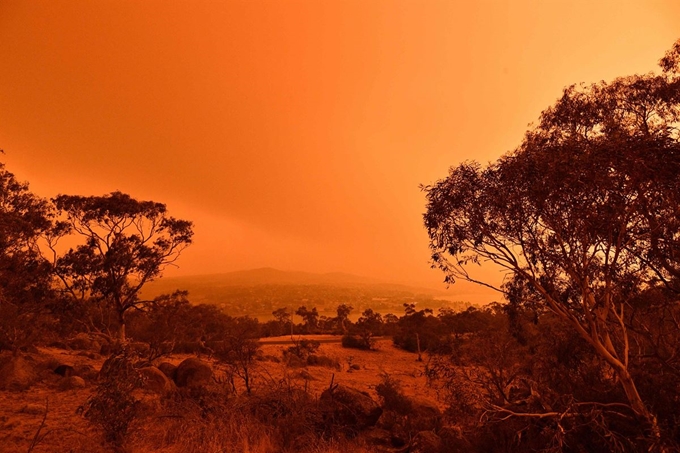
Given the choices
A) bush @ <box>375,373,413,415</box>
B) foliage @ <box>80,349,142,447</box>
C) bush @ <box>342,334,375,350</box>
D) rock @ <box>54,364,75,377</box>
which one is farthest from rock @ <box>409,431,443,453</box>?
bush @ <box>342,334,375,350</box>

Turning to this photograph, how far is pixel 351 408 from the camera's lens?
1013 cm

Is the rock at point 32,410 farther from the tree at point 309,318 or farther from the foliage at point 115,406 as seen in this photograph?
the tree at point 309,318

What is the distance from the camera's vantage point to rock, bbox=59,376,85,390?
12.8 metres

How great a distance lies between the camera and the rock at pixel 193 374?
14.1m

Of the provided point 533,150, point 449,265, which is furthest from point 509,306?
point 533,150

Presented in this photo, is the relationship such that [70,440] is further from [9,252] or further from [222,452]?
[9,252]

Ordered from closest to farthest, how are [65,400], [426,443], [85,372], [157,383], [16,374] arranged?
[426,443] → [65,400] → [16,374] → [157,383] → [85,372]

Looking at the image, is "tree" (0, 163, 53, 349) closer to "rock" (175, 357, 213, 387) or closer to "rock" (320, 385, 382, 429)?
"rock" (175, 357, 213, 387)

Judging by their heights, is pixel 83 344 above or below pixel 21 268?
below

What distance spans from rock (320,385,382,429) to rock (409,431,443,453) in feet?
5.17

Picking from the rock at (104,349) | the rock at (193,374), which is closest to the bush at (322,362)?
the rock at (193,374)

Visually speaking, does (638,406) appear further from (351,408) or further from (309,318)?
(309,318)

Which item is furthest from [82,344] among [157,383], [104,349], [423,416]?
[423,416]

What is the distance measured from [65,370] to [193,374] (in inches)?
206
